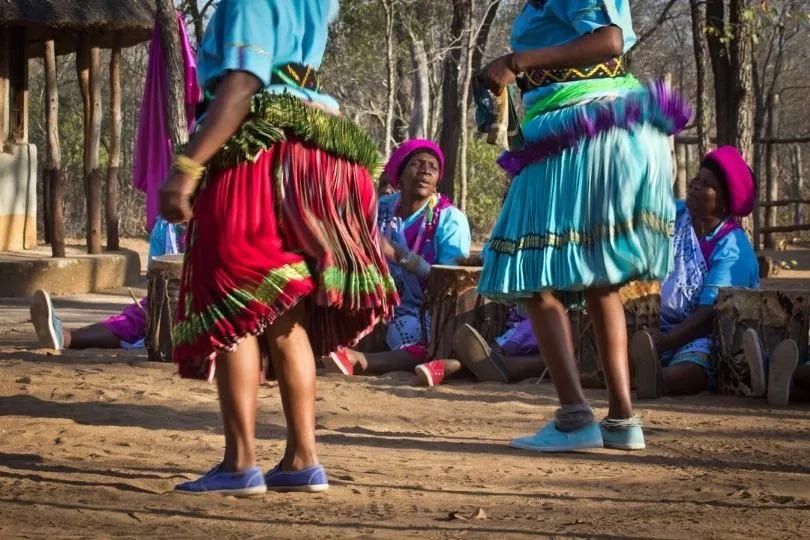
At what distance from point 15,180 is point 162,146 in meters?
3.20

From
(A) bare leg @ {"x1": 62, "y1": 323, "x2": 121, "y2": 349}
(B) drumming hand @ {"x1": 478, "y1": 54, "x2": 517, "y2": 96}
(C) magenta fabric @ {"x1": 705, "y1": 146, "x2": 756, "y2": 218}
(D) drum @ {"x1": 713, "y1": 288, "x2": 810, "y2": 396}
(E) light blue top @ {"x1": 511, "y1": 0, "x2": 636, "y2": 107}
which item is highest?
(E) light blue top @ {"x1": 511, "y1": 0, "x2": 636, "y2": 107}

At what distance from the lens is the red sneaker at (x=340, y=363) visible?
21.2 feet

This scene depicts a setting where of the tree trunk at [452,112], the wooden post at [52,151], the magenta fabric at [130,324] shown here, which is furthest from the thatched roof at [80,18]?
the magenta fabric at [130,324]

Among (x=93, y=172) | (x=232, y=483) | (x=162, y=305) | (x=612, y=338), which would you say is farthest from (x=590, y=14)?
(x=93, y=172)

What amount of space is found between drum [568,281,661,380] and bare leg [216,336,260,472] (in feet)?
9.39

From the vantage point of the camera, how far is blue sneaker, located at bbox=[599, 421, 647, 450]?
14.5 feet

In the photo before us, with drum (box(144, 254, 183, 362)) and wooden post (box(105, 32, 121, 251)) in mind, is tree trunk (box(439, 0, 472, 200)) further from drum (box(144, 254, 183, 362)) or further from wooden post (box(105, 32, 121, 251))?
drum (box(144, 254, 183, 362))

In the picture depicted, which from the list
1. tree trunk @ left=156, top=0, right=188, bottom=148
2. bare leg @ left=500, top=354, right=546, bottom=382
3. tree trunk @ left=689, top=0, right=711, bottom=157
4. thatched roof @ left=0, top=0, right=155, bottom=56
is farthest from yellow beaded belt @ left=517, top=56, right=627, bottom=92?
thatched roof @ left=0, top=0, right=155, bottom=56

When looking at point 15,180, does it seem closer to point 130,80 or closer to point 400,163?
point 400,163

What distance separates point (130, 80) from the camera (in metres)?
35.4

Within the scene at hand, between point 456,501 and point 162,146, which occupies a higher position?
point 162,146

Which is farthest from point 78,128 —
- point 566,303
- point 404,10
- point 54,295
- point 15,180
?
point 566,303

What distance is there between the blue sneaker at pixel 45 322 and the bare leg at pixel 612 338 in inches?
154

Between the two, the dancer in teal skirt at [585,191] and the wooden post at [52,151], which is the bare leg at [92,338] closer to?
the dancer in teal skirt at [585,191]
